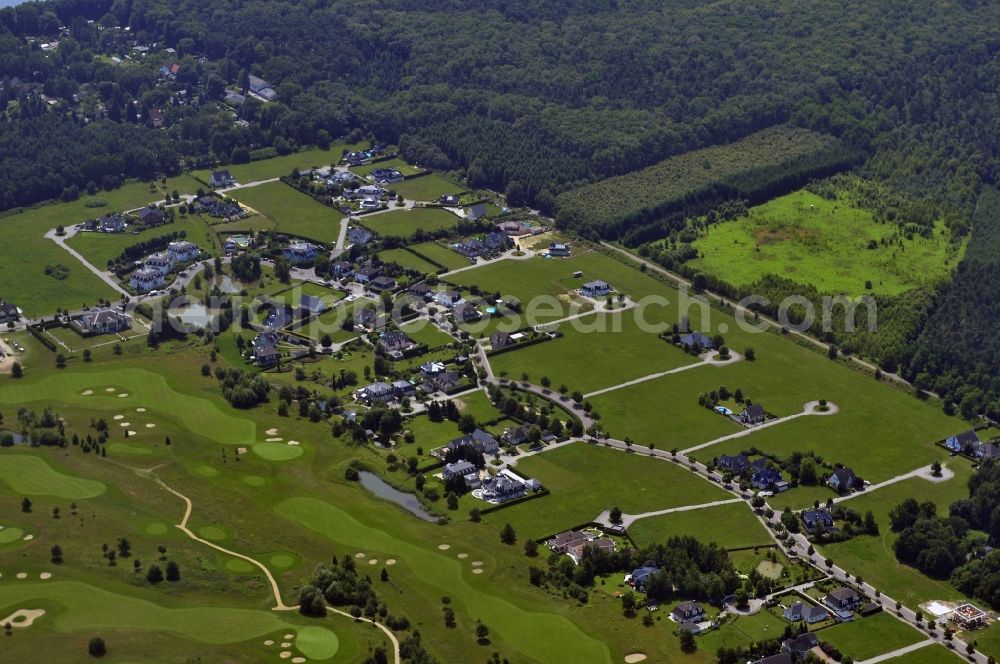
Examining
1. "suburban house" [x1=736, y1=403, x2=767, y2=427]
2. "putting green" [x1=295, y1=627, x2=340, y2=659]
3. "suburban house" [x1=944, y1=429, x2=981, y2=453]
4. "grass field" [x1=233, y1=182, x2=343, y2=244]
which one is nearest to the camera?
"putting green" [x1=295, y1=627, x2=340, y2=659]

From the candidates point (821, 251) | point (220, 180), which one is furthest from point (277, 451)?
point (220, 180)

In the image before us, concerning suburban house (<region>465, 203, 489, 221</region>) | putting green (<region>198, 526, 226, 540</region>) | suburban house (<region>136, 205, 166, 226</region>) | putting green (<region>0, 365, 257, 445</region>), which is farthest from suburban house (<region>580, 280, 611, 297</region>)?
putting green (<region>198, 526, 226, 540</region>)

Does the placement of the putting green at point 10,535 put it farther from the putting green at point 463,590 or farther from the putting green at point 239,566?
the putting green at point 463,590

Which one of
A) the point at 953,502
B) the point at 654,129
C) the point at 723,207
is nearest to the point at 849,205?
the point at 723,207

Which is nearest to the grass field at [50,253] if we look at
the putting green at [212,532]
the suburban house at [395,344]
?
the suburban house at [395,344]

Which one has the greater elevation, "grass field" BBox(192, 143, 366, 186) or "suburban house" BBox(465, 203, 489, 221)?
"grass field" BBox(192, 143, 366, 186)

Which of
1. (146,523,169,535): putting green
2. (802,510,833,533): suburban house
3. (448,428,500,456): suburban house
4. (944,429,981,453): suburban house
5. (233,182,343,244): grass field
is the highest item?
(146,523,169,535): putting green

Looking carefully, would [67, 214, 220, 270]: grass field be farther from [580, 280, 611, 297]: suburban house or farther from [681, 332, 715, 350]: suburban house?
[681, 332, 715, 350]: suburban house
